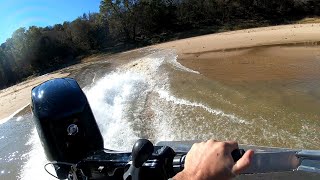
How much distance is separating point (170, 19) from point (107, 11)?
6.90 metres

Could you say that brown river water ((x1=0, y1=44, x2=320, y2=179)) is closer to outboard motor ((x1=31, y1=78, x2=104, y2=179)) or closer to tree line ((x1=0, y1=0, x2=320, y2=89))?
outboard motor ((x1=31, y1=78, x2=104, y2=179))

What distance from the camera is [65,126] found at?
3.32m

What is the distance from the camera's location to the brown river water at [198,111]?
5.43 m

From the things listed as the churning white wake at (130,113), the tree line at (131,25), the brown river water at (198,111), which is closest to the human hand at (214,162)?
the brown river water at (198,111)

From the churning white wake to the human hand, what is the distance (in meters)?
3.79

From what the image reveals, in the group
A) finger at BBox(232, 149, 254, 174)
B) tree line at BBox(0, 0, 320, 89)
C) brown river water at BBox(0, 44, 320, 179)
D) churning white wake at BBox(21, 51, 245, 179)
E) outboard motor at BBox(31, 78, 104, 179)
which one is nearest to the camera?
finger at BBox(232, 149, 254, 174)

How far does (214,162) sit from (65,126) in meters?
2.12

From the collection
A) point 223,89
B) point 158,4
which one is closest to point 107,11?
point 158,4

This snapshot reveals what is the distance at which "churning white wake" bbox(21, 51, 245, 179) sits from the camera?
571 centimetres

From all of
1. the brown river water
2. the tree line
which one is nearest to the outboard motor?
the brown river water

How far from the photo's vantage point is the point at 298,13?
130ft

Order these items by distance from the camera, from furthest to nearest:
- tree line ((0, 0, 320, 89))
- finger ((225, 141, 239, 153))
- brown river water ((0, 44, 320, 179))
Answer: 1. tree line ((0, 0, 320, 89))
2. brown river water ((0, 44, 320, 179))
3. finger ((225, 141, 239, 153))

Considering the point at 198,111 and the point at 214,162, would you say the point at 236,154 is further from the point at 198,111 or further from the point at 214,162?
the point at 198,111

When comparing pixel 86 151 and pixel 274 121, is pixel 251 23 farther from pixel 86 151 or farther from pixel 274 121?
pixel 86 151
